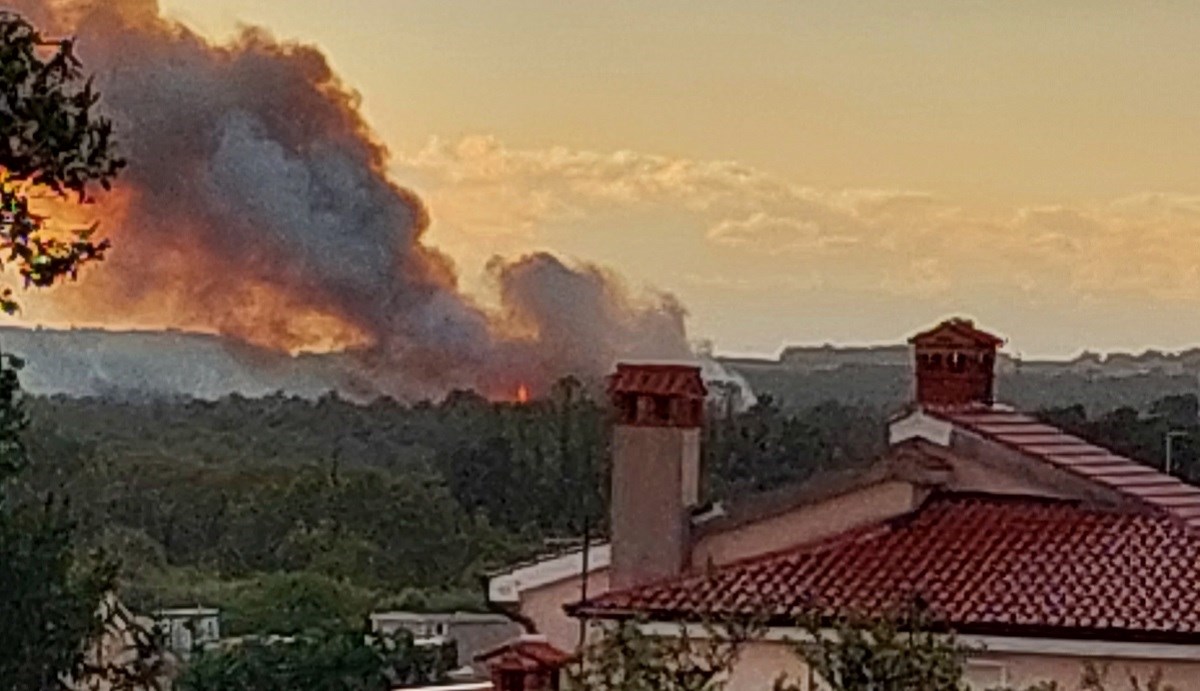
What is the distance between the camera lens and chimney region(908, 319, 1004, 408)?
1291 centimetres

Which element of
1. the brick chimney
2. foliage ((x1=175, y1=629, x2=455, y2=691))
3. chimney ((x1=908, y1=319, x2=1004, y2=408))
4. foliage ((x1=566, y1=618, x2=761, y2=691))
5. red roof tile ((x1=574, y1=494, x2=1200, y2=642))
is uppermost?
chimney ((x1=908, y1=319, x2=1004, y2=408))

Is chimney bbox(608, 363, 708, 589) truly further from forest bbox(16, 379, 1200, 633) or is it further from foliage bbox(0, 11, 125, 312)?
forest bbox(16, 379, 1200, 633)

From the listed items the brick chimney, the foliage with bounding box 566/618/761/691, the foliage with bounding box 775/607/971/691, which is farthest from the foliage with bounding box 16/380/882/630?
the foliage with bounding box 775/607/971/691

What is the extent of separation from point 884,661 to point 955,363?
22.9 ft

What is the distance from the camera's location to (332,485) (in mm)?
32250

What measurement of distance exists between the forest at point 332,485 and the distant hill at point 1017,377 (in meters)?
0.30

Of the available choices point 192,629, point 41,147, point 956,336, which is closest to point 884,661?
point 41,147

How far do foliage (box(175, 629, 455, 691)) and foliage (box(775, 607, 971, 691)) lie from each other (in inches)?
625

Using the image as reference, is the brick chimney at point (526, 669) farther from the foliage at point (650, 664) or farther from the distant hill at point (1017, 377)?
the distant hill at point (1017, 377)

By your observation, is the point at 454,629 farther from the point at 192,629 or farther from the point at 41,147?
the point at 41,147

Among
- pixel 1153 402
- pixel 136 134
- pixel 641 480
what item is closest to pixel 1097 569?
pixel 641 480

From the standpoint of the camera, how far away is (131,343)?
3425 centimetres

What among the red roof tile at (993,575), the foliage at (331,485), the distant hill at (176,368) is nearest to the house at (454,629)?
the foliage at (331,485)

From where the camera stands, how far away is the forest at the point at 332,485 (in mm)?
27438
